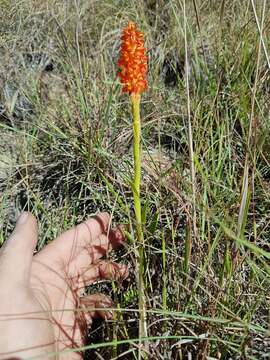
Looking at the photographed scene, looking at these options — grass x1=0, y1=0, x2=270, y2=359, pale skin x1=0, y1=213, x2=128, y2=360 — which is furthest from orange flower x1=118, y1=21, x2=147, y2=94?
pale skin x1=0, y1=213, x2=128, y2=360

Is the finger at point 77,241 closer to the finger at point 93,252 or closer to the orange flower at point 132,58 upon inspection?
the finger at point 93,252

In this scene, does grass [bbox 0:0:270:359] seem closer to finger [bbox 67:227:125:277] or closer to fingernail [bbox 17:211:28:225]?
finger [bbox 67:227:125:277]

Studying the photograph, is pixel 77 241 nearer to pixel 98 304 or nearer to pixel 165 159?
pixel 98 304

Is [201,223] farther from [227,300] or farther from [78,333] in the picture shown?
[78,333]

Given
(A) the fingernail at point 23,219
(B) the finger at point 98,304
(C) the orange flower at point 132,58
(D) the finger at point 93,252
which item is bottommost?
(B) the finger at point 98,304

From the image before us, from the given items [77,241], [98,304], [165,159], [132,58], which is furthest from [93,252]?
[132,58]

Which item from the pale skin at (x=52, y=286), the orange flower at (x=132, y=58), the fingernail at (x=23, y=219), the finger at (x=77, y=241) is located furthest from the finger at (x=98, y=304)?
the orange flower at (x=132, y=58)

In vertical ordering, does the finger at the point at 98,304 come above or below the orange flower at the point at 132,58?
below
